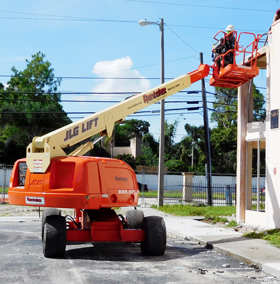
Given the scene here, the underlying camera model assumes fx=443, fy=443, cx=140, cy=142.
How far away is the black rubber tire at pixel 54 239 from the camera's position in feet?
31.5

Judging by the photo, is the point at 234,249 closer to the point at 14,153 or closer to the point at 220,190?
the point at 220,190

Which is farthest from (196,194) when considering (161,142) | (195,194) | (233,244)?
(233,244)

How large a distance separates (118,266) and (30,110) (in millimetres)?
43185

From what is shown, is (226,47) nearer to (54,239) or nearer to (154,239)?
(154,239)

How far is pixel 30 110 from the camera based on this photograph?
1971 inches

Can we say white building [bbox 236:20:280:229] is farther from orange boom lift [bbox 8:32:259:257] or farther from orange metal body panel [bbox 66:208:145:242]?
orange metal body panel [bbox 66:208:145:242]

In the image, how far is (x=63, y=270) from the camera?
27.7 ft

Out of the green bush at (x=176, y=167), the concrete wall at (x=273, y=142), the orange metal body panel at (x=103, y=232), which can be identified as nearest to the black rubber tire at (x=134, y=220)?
the orange metal body panel at (x=103, y=232)

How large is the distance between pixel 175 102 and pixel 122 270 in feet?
95.7

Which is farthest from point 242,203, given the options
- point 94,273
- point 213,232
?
point 94,273

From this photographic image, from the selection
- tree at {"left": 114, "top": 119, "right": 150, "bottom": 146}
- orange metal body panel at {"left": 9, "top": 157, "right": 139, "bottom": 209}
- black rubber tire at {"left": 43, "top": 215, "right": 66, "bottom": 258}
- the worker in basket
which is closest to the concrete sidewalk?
orange metal body panel at {"left": 9, "top": 157, "right": 139, "bottom": 209}

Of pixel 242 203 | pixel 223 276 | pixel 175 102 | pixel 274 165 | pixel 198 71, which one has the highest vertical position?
pixel 175 102

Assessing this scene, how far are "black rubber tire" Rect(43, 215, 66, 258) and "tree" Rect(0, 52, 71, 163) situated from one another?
36.6 meters

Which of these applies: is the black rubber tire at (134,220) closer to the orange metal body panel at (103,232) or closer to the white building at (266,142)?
the orange metal body panel at (103,232)
